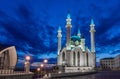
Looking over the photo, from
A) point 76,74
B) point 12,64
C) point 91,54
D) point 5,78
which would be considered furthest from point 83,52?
point 5,78

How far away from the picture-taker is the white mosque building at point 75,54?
110 metres

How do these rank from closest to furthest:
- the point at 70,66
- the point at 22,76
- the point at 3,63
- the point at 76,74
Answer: the point at 22,76 → the point at 3,63 → the point at 76,74 → the point at 70,66

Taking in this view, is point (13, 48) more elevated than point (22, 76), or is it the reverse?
point (13, 48)

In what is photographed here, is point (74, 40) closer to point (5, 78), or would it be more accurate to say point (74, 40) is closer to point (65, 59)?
point (65, 59)

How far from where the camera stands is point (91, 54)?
121438 mm

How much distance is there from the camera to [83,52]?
118125mm

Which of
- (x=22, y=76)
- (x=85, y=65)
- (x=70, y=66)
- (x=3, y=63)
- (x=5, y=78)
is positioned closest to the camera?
(x=5, y=78)

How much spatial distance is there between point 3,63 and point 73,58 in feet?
242

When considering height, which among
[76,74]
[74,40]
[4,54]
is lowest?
[76,74]

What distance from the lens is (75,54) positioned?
114500 mm

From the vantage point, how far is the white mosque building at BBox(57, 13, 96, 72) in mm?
110006

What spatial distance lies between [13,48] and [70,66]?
67217 millimetres

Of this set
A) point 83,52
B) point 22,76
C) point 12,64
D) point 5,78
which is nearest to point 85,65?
point 83,52

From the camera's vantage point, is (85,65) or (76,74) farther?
(85,65)
